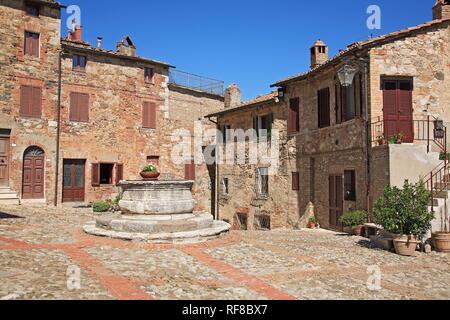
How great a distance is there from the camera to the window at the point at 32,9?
19.5 m

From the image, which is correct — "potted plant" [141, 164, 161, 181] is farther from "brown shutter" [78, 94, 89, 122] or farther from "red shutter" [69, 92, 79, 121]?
"brown shutter" [78, 94, 89, 122]

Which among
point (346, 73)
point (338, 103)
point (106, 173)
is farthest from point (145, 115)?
point (346, 73)

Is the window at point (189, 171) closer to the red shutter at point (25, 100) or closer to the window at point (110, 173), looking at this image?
the window at point (110, 173)

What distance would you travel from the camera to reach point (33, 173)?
63.9ft

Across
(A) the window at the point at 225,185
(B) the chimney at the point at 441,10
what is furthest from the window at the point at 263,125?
(B) the chimney at the point at 441,10

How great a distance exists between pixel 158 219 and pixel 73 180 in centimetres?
1287

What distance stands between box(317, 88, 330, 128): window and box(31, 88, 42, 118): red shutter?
552 inches

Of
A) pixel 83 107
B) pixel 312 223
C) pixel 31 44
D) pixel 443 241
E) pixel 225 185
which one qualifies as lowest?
pixel 312 223

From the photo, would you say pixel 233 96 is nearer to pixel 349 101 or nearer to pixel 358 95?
pixel 349 101

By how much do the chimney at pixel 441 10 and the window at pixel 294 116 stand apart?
611 cm

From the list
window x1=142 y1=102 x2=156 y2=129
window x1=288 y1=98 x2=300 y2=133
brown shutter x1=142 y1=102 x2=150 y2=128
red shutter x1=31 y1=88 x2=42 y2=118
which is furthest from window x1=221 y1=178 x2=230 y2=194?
red shutter x1=31 y1=88 x2=42 y2=118

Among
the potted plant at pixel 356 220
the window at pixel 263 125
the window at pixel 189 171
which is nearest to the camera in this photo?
the potted plant at pixel 356 220

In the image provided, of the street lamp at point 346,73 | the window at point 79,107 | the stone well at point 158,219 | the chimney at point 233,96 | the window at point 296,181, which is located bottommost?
the stone well at point 158,219

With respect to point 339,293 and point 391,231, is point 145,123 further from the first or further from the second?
point 339,293
